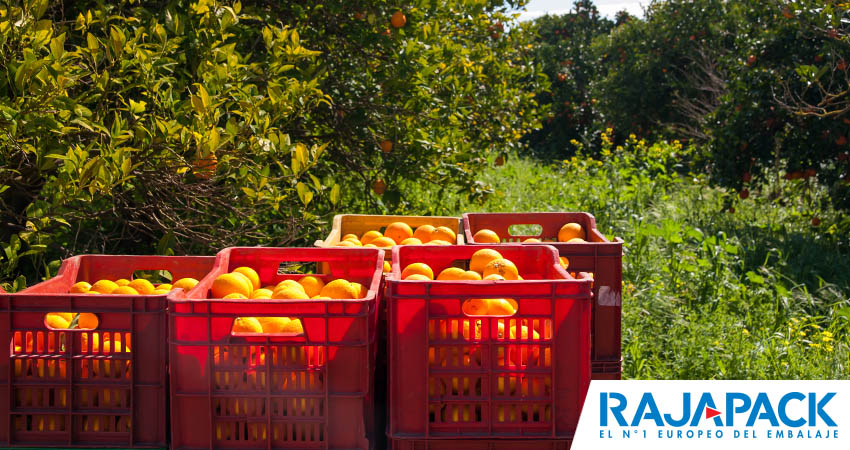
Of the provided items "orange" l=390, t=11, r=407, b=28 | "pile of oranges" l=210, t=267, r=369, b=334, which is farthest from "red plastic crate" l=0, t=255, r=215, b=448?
"orange" l=390, t=11, r=407, b=28

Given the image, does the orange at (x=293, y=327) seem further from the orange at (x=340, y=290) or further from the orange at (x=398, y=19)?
the orange at (x=398, y=19)

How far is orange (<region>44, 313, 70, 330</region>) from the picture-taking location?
2.14 metres

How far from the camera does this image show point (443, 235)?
3.28 meters

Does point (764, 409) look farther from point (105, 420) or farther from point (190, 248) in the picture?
point (190, 248)

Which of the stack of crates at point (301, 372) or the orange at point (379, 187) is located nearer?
the stack of crates at point (301, 372)

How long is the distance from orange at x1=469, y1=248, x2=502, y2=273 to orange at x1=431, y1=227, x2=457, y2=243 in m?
0.73

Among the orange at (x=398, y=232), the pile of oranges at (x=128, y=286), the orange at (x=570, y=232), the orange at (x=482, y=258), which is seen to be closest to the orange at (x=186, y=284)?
the pile of oranges at (x=128, y=286)

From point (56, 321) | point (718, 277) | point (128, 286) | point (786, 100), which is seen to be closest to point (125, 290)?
point (128, 286)

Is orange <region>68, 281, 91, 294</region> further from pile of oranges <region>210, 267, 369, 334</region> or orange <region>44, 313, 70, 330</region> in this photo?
pile of oranges <region>210, 267, 369, 334</region>

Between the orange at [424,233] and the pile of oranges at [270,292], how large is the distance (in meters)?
0.86

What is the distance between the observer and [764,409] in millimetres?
2400

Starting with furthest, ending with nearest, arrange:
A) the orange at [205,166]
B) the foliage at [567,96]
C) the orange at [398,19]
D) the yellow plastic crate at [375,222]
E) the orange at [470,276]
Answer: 1. the foliage at [567,96]
2. the orange at [398,19]
3. the yellow plastic crate at [375,222]
4. the orange at [205,166]
5. the orange at [470,276]

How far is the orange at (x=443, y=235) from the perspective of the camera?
10.7 feet

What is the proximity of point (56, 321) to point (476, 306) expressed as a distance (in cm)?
106
